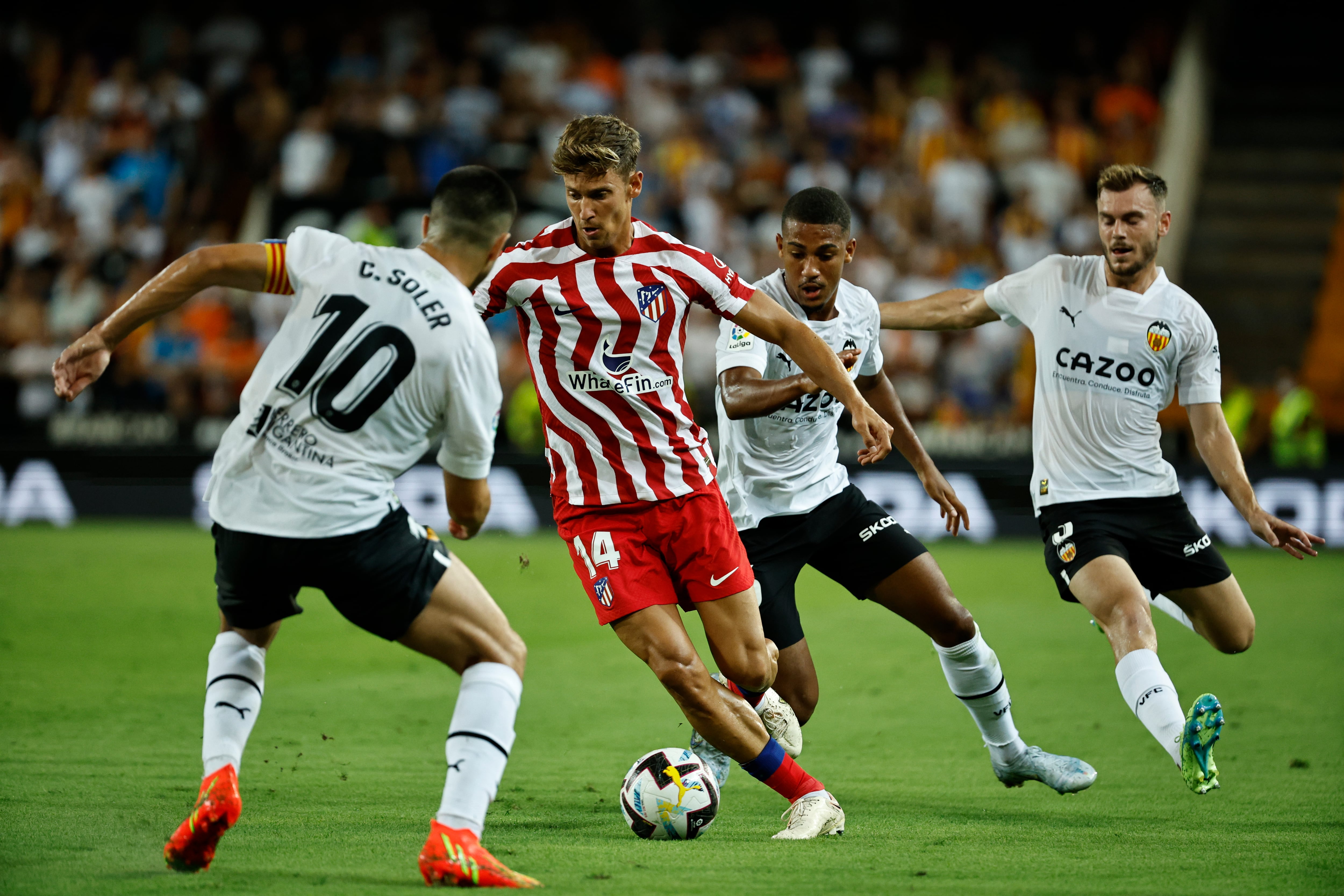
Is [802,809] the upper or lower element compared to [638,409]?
lower

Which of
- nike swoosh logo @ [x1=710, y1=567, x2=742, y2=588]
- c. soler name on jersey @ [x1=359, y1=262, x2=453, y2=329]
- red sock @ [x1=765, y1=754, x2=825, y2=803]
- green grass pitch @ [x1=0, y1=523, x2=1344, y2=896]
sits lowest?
green grass pitch @ [x1=0, y1=523, x2=1344, y2=896]

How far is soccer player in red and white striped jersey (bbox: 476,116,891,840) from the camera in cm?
506

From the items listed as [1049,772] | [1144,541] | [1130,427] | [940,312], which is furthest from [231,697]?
[1130,427]

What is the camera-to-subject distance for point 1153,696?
18.1 feet

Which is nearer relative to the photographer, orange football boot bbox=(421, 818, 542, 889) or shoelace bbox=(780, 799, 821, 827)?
orange football boot bbox=(421, 818, 542, 889)

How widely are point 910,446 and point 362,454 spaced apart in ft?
9.08

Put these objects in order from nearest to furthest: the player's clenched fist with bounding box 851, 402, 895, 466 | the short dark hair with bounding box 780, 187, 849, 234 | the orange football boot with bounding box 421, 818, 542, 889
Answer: the orange football boot with bounding box 421, 818, 542, 889
the player's clenched fist with bounding box 851, 402, 895, 466
the short dark hair with bounding box 780, 187, 849, 234

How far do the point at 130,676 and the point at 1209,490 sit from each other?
404 inches

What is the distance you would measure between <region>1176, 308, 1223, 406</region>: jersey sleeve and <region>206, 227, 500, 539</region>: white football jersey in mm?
3232

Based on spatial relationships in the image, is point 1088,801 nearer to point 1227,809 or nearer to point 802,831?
point 1227,809

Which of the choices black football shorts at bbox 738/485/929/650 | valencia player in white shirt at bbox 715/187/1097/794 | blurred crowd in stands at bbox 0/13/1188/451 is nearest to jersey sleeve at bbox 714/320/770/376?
valencia player in white shirt at bbox 715/187/1097/794

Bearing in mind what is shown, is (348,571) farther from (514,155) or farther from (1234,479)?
(514,155)

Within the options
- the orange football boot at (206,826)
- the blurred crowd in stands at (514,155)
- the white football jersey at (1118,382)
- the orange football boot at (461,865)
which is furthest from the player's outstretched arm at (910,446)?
the blurred crowd in stands at (514,155)

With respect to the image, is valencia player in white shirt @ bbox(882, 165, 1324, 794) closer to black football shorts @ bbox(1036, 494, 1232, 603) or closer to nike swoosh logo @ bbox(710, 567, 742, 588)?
black football shorts @ bbox(1036, 494, 1232, 603)
